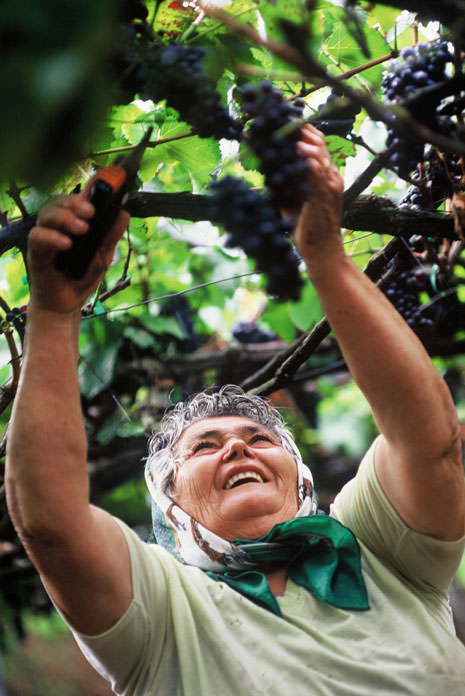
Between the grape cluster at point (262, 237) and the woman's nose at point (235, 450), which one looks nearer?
the grape cluster at point (262, 237)

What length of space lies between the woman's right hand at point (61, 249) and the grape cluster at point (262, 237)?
0.22 metres

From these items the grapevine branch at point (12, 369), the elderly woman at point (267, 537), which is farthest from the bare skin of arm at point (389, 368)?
the grapevine branch at point (12, 369)

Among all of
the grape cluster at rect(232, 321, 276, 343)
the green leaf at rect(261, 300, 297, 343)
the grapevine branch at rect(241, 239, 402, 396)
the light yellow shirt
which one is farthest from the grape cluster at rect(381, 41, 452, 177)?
the grape cluster at rect(232, 321, 276, 343)

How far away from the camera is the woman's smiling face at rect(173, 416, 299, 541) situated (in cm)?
161

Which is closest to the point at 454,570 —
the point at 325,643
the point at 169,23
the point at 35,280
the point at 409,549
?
the point at 409,549

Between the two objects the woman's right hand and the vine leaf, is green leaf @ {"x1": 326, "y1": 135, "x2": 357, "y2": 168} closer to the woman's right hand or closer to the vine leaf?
the vine leaf

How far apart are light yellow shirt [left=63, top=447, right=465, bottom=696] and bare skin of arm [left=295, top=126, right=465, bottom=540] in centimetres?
13

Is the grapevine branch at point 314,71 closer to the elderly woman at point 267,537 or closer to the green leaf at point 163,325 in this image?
the elderly woman at point 267,537

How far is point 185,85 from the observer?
1.07m

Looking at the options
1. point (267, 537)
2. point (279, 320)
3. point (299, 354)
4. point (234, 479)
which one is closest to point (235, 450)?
point (234, 479)

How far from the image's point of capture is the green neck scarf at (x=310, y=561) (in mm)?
1456

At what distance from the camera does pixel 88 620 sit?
125 cm

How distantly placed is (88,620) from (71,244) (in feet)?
2.24

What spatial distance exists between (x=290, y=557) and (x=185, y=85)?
103 centimetres
